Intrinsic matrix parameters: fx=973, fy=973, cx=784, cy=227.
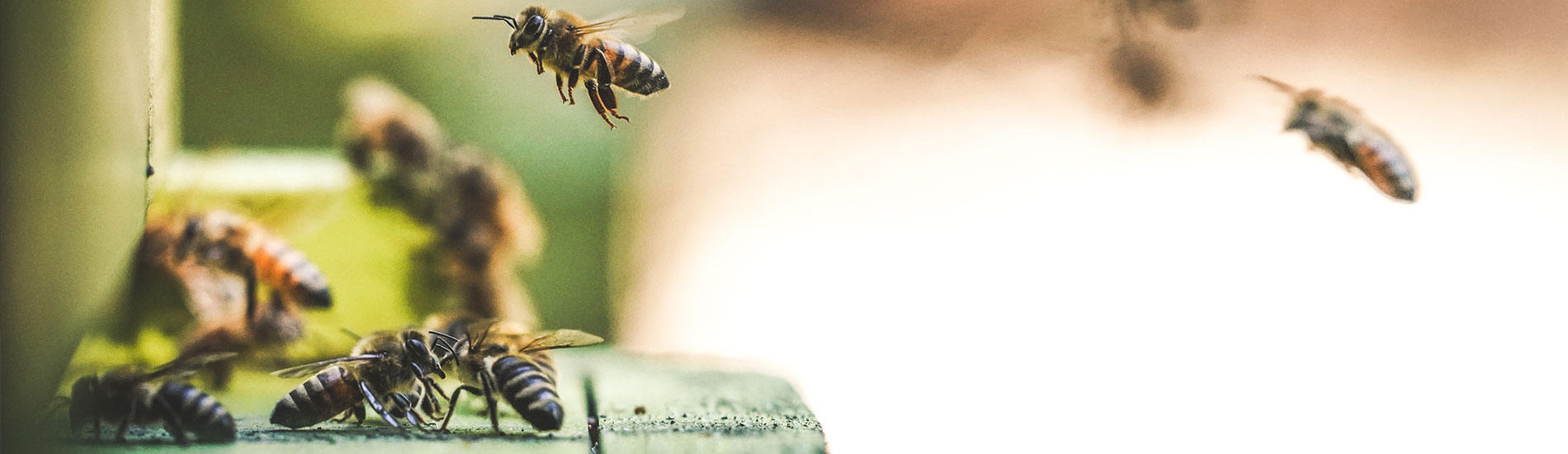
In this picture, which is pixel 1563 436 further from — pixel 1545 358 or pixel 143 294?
pixel 143 294

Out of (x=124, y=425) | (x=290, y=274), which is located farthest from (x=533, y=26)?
(x=290, y=274)

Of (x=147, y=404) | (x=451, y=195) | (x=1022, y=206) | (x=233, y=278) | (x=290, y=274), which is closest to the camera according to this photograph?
(x=147, y=404)

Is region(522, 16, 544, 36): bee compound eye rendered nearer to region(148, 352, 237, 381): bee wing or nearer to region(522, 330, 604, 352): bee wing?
region(522, 330, 604, 352): bee wing

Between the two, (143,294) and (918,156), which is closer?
(143,294)

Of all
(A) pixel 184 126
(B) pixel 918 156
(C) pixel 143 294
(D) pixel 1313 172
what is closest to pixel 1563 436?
(D) pixel 1313 172

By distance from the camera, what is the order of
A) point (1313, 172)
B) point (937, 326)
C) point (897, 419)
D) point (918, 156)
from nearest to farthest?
point (1313, 172), point (897, 419), point (937, 326), point (918, 156)

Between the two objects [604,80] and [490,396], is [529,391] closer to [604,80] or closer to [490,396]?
[490,396]

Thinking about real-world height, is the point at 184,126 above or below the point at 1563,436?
above

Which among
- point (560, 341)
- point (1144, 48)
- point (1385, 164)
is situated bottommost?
point (560, 341)
